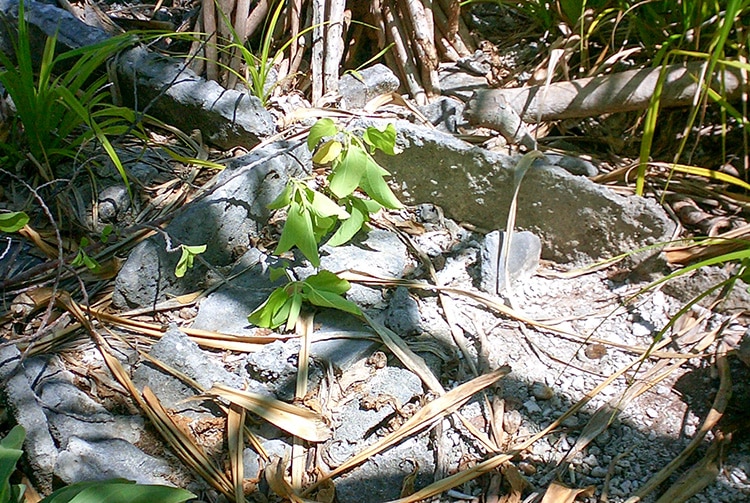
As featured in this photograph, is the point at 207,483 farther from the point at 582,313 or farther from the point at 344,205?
the point at 582,313

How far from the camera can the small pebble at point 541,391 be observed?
196cm

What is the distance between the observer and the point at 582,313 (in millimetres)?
2207

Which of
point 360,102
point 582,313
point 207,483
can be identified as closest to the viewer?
point 207,483

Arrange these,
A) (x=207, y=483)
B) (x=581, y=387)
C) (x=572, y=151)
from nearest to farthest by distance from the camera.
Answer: (x=207, y=483) → (x=581, y=387) → (x=572, y=151)

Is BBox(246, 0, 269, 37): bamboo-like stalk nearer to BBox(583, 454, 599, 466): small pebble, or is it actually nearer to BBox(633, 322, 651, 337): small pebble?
BBox(633, 322, 651, 337): small pebble

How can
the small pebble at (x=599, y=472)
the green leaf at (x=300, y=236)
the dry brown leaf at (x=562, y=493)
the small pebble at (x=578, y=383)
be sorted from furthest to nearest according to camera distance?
1. the green leaf at (x=300, y=236)
2. the small pebble at (x=578, y=383)
3. the small pebble at (x=599, y=472)
4. the dry brown leaf at (x=562, y=493)

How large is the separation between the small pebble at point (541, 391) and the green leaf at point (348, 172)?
78 centimetres

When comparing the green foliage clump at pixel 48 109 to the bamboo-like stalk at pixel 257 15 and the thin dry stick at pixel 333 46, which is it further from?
the thin dry stick at pixel 333 46

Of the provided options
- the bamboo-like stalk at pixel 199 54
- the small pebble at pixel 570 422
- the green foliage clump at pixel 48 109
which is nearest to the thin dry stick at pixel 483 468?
the small pebble at pixel 570 422

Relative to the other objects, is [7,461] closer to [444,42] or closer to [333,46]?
[333,46]

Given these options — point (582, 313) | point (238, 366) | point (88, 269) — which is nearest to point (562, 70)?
point (582, 313)

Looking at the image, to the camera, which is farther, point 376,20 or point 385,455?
point 376,20

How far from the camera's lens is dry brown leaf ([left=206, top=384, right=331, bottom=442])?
1.83 metres

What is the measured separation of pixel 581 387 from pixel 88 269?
1560 millimetres
